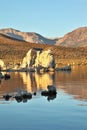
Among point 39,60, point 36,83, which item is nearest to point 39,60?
point 39,60

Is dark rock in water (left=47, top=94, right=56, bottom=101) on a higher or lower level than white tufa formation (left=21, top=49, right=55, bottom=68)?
lower

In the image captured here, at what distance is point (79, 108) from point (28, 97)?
11.9 m

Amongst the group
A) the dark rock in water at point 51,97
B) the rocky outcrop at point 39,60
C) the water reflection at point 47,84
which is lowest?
the dark rock in water at point 51,97

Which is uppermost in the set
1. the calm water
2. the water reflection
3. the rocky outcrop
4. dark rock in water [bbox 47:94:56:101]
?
the rocky outcrop

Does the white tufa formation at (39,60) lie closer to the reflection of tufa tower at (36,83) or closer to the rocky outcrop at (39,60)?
the rocky outcrop at (39,60)

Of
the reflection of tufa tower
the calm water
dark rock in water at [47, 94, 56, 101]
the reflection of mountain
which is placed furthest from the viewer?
the reflection of tufa tower

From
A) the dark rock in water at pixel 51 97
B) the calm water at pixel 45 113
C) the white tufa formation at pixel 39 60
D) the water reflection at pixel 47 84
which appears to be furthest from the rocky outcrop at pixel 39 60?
the calm water at pixel 45 113

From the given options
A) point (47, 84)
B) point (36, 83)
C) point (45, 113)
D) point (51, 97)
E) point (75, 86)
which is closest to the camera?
point (45, 113)

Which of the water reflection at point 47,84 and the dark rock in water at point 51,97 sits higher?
the water reflection at point 47,84

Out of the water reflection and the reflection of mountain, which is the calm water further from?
the water reflection

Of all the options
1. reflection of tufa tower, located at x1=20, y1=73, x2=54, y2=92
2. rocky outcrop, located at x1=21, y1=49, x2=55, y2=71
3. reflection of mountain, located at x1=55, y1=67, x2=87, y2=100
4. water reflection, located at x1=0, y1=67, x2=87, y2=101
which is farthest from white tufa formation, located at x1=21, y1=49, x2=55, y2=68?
water reflection, located at x1=0, y1=67, x2=87, y2=101

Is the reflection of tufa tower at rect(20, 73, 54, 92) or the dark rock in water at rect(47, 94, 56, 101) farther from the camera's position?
the reflection of tufa tower at rect(20, 73, 54, 92)

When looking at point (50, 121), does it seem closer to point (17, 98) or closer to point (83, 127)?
point (83, 127)

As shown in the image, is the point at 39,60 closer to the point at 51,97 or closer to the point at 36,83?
the point at 36,83
